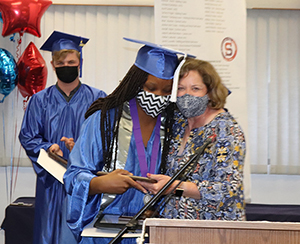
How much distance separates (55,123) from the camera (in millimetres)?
3377

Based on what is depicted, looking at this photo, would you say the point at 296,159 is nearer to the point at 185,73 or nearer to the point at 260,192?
the point at 260,192

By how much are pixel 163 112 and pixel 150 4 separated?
12.8 feet

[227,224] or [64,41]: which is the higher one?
[64,41]

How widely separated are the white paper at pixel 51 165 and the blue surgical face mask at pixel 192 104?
3.47ft

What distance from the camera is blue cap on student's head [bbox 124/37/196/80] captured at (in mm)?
1878

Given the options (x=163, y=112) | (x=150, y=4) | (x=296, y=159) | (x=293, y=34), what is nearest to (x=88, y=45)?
(x=150, y=4)

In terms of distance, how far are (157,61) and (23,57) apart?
299cm

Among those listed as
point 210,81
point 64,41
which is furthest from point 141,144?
point 64,41

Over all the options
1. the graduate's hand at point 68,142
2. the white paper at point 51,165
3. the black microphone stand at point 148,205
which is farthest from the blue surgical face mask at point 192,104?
the graduate's hand at point 68,142

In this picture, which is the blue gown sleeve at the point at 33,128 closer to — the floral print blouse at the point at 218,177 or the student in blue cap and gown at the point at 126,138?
the student in blue cap and gown at the point at 126,138

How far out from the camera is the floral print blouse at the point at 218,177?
5.55 feet

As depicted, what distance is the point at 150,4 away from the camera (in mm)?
5605

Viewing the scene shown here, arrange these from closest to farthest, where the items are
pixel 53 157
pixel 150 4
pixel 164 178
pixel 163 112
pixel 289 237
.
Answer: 1. pixel 289 237
2. pixel 164 178
3. pixel 163 112
4. pixel 53 157
5. pixel 150 4

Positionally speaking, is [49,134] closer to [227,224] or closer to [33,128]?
[33,128]
